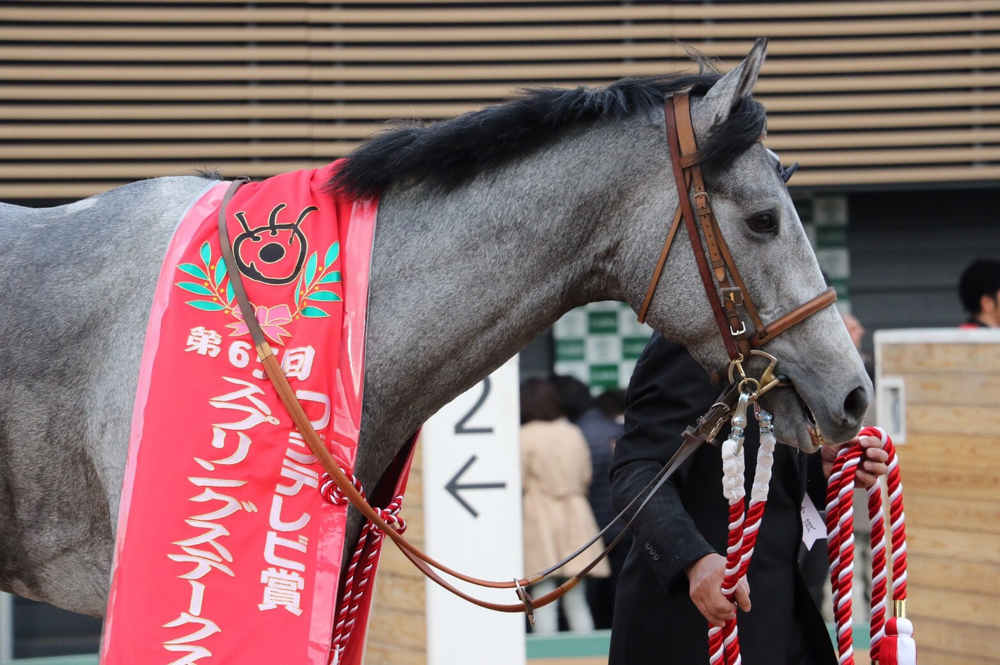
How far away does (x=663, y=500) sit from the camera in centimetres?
234

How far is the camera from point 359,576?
6.89 ft

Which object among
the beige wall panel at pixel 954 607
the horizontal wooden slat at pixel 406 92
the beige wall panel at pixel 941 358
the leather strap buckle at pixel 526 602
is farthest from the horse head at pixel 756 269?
the horizontal wooden slat at pixel 406 92

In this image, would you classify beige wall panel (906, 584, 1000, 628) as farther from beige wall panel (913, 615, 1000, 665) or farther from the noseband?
the noseband

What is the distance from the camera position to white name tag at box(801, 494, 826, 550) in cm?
246

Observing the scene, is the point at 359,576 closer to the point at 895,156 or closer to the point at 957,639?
the point at 957,639

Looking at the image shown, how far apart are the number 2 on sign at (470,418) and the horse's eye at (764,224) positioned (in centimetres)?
216

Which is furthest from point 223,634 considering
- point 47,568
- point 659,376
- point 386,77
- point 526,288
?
point 386,77

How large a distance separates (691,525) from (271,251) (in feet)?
3.68

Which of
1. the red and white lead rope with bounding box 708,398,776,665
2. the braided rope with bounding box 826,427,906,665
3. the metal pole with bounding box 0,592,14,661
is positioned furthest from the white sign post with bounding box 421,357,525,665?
the metal pole with bounding box 0,592,14,661

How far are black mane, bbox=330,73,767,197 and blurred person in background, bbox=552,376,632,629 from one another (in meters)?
3.51

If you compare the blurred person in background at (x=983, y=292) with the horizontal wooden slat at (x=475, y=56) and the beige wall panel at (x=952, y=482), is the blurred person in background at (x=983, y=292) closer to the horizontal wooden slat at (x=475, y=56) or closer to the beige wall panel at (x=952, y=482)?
the beige wall panel at (x=952, y=482)

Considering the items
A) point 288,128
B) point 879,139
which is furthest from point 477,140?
point 879,139

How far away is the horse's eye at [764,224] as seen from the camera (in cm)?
197

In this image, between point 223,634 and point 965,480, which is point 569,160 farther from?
point 965,480
